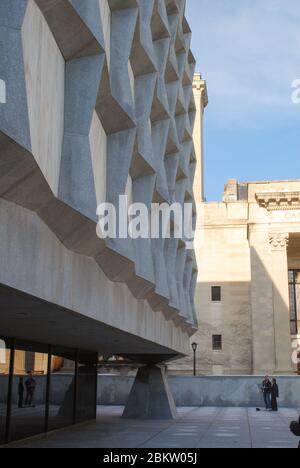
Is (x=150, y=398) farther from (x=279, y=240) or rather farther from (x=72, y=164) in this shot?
(x=279, y=240)

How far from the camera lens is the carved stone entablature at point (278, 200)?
50.5m

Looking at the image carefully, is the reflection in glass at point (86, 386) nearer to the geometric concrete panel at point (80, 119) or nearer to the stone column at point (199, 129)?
the geometric concrete panel at point (80, 119)

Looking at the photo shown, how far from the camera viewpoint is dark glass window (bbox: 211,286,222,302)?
181 ft

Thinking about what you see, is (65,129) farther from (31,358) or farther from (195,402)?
(195,402)

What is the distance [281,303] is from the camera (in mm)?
49812

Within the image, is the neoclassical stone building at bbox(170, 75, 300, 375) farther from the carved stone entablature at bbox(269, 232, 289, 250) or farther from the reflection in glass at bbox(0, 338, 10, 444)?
the reflection in glass at bbox(0, 338, 10, 444)

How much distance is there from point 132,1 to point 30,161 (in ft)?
25.2

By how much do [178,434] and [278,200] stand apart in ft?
115

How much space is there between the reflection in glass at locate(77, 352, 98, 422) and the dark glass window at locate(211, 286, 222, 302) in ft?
100

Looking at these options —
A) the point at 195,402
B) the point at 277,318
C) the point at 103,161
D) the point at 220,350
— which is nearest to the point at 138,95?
the point at 103,161

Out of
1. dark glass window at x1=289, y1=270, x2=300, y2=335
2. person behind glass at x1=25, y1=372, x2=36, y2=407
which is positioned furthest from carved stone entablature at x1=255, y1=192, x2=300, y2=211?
person behind glass at x1=25, y1=372, x2=36, y2=407

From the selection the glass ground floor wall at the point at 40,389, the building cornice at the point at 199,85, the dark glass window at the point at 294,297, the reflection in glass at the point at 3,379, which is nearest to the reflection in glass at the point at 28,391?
the glass ground floor wall at the point at 40,389

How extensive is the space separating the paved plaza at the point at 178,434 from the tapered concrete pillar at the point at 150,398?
83 cm

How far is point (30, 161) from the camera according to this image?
698cm
